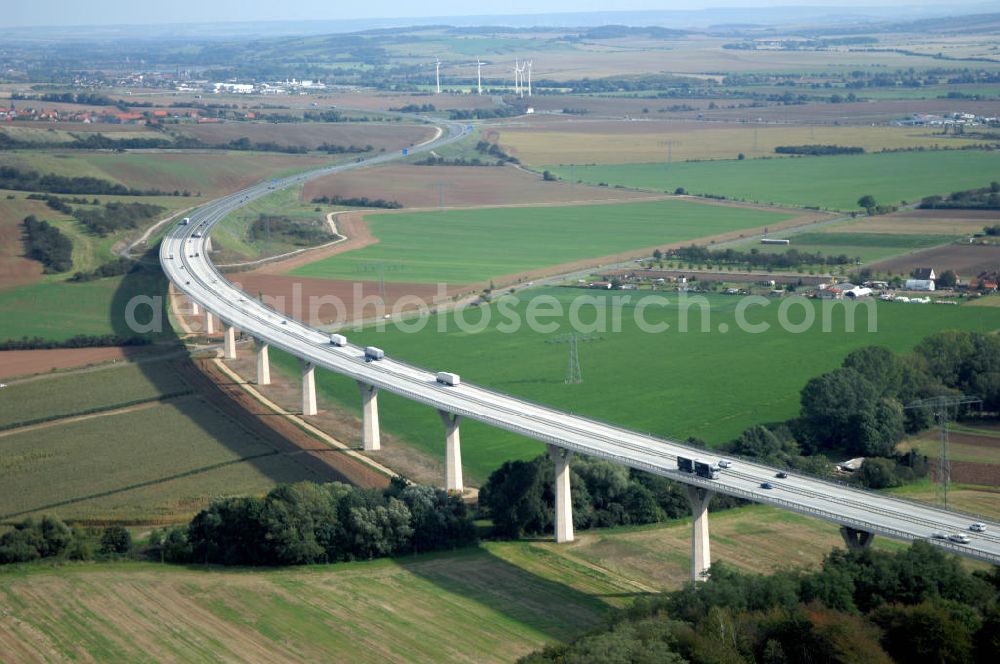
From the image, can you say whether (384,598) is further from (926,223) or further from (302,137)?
(302,137)

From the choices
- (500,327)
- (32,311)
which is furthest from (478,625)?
(32,311)

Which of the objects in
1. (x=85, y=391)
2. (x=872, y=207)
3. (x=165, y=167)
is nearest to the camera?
(x=85, y=391)

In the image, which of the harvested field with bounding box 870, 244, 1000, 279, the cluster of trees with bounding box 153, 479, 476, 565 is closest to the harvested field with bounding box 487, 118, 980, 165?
the harvested field with bounding box 870, 244, 1000, 279

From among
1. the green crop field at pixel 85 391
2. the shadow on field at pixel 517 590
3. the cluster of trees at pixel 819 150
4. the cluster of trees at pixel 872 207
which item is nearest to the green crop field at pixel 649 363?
the green crop field at pixel 85 391

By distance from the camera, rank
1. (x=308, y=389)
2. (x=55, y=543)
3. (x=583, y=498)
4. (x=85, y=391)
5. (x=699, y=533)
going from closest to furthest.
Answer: (x=699, y=533)
(x=55, y=543)
(x=583, y=498)
(x=308, y=389)
(x=85, y=391)

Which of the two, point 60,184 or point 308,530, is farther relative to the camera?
point 60,184

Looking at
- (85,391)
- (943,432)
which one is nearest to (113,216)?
(85,391)

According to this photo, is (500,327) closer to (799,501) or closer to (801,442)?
(801,442)

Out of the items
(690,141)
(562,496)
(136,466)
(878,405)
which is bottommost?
(136,466)
